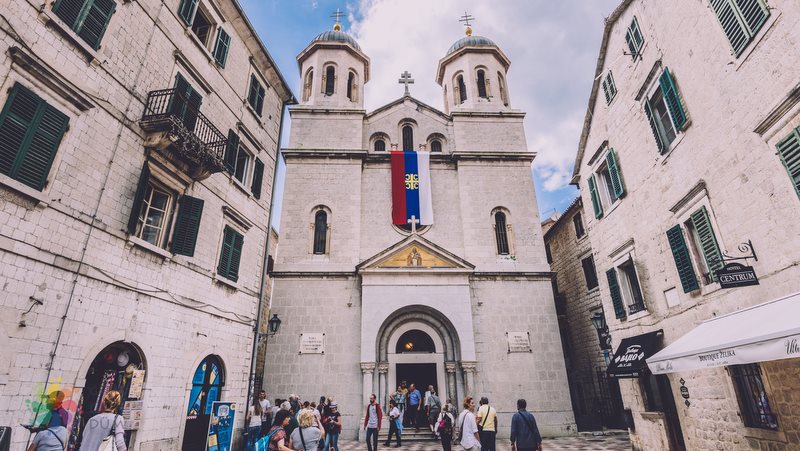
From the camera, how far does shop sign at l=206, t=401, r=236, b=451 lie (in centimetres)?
938

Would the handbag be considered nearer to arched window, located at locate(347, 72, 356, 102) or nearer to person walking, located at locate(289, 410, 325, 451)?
person walking, located at locate(289, 410, 325, 451)

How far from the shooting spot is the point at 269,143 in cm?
1473

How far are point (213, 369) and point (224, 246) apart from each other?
337 cm

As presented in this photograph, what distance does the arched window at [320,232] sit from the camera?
1769cm

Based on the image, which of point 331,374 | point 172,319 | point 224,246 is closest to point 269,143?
point 224,246

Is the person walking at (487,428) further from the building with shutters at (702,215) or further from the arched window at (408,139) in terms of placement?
the arched window at (408,139)

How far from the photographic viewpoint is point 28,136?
6383mm

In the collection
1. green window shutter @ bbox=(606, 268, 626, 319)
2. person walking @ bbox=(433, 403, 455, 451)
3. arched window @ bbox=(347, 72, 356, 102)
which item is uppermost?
arched window @ bbox=(347, 72, 356, 102)

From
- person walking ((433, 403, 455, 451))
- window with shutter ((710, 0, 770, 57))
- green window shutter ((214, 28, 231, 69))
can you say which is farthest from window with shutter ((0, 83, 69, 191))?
window with shutter ((710, 0, 770, 57))

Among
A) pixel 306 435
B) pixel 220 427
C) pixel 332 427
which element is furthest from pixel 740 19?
pixel 220 427

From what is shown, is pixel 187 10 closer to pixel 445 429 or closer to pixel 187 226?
pixel 187 226

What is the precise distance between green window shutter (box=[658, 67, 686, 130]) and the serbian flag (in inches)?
415

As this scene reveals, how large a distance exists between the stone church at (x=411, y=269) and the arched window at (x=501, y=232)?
0.07 metres

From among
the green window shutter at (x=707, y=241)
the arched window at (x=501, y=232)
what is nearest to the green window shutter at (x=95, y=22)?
the green window shutter at (x=707, y=241)
